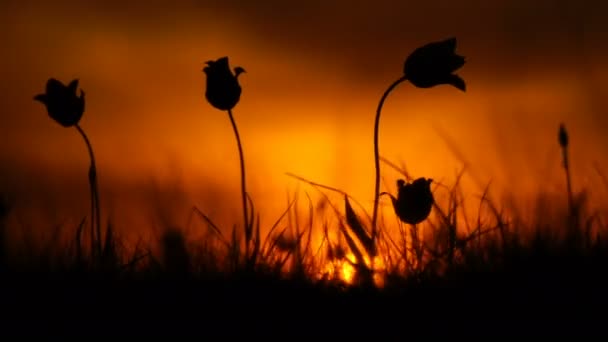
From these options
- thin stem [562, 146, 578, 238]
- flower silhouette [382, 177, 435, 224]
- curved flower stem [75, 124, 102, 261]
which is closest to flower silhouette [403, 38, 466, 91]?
flower silhouette [382, 177, 435, 224]

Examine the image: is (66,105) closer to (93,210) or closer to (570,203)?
(93,210)

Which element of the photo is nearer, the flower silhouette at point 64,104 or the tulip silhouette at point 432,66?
the tulip silhouette at point 432,66

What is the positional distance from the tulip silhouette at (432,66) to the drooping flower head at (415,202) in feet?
0.50

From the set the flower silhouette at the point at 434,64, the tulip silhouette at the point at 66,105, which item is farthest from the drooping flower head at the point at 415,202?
the tulip silhouette at the point at 66,105

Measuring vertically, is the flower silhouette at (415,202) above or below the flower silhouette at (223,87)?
below

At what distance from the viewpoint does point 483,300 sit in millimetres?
2281

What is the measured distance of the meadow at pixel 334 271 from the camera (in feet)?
7.22

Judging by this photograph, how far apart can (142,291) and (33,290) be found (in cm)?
31

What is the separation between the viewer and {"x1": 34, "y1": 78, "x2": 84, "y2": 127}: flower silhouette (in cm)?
302

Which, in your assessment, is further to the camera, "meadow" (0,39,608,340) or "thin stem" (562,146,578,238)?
"thin stem" (562,146,578,238)

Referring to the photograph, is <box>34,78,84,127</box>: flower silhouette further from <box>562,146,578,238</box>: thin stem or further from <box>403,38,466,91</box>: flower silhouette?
<box>562,146,578,238</box>: thin stem

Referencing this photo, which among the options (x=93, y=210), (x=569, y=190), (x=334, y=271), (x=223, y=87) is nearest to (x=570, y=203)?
(x=569, y=190)

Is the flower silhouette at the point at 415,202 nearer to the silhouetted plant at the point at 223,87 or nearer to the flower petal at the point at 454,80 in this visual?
the flower petal at the point at 454,80

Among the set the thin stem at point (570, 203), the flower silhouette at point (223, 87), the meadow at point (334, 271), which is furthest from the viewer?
the flower silhouette at point (223, 87)
